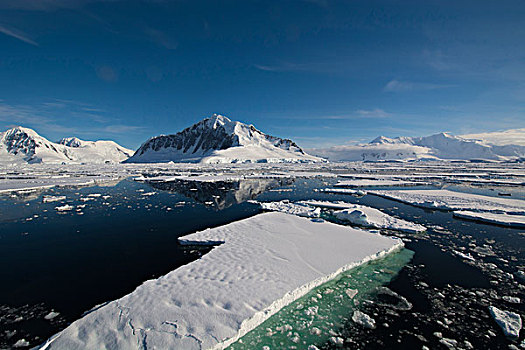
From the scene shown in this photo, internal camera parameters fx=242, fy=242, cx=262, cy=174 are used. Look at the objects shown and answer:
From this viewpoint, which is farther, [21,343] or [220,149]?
[220,149]

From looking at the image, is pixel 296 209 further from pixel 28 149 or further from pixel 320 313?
pixel 28 149

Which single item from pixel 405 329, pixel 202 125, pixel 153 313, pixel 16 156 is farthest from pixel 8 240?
pixel 16 156

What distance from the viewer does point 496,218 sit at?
10.9 m

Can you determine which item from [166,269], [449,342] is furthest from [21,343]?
[449,342]

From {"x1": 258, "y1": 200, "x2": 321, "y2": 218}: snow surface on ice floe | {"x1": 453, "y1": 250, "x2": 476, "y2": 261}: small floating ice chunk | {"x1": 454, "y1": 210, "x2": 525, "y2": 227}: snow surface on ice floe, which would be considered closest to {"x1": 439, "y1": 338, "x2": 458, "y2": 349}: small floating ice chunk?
{"x1": 453, "y1": 250, "x2": 476, "y2": 261}: small floating ice chunk

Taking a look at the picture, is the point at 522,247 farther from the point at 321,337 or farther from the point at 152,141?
the point at 152,141

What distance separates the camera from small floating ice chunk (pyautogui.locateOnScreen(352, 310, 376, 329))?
4.49 meters

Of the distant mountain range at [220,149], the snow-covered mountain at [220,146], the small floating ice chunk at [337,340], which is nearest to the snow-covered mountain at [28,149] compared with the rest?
the distant mountain range at [220,149]

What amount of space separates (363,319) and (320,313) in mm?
802

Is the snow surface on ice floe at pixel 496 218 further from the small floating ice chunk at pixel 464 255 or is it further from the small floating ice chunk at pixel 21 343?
the small floating ice chunk at pixel 21 343

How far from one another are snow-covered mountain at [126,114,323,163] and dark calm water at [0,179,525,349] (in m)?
80.5

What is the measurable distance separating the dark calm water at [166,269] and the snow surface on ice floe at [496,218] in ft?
2.12

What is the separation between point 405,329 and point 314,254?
2.90 m

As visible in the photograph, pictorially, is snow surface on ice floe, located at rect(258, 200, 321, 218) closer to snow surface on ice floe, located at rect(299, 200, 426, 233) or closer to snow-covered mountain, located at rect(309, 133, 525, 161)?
snow surface on ice floe, located at rect(299, 200, 426, 233)
